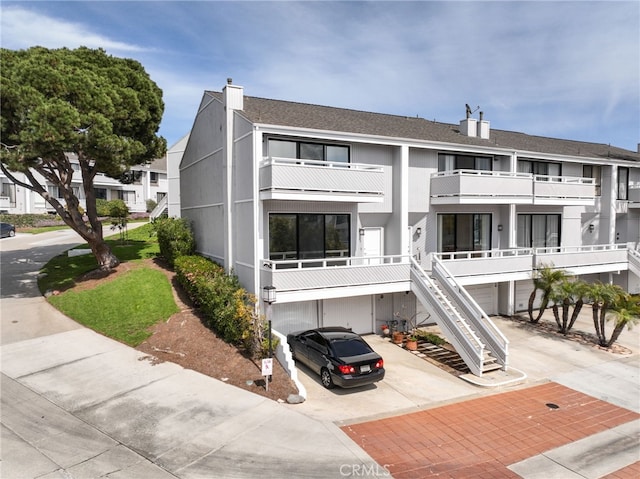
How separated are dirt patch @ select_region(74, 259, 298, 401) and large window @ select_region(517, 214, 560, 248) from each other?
1753 centimetres

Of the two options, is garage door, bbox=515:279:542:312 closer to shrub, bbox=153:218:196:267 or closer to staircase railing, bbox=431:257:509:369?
staircase railing, bbox=431:257:509:369

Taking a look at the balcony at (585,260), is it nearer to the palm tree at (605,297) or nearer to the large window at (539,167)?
the palm tree at (605,297)

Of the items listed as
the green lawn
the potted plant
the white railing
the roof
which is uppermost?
the roof

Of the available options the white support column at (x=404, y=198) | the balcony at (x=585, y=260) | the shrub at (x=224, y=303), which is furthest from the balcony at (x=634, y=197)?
the shrub at (x=224, y=303)

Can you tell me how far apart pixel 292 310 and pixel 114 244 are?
2020cm

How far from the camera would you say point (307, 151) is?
1842 centimetres

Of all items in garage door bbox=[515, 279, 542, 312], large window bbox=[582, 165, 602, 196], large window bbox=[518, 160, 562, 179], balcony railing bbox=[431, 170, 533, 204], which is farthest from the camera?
large window bbox=[582, 165, 602, 196]

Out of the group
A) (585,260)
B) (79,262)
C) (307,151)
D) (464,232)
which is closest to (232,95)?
(307,151)

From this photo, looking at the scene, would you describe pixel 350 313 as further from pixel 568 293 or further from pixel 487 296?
pixel 568 293

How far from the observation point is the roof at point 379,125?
1859 centimetres

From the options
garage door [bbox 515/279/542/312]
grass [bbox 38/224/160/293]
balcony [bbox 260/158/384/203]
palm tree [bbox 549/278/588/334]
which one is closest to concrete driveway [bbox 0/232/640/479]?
palm tree [bbox 549/278/588/334]

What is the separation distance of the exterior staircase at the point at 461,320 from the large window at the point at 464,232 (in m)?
3.32

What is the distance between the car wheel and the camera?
13.7 metres

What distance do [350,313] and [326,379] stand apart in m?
5.72
